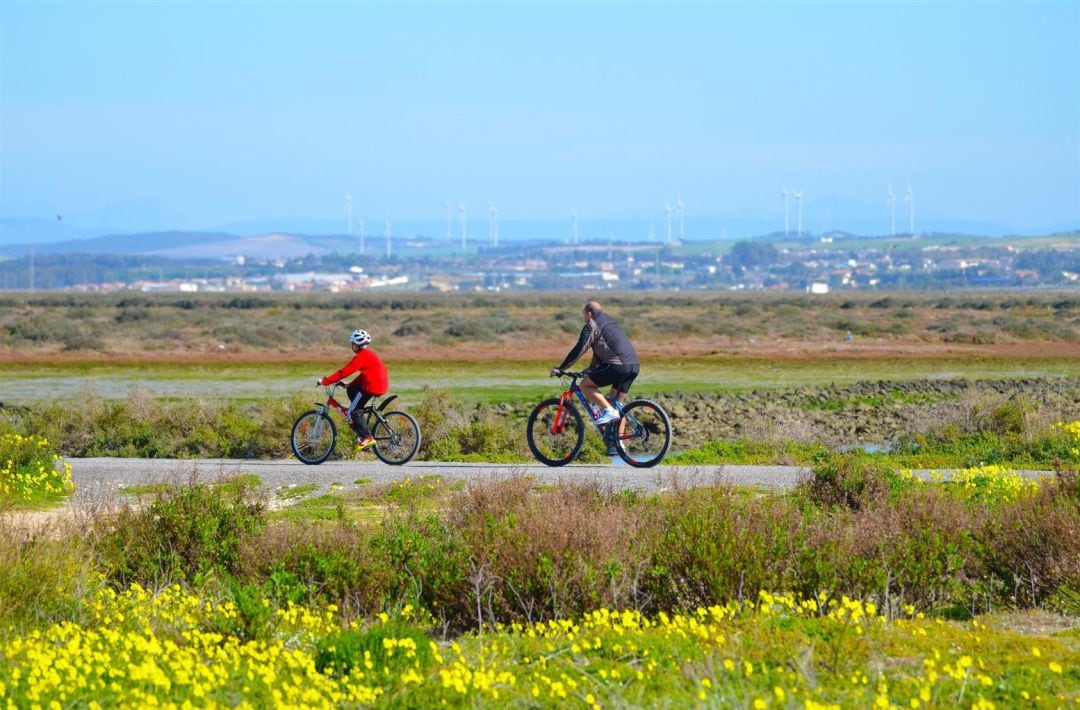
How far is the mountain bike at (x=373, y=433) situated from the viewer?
18609 mm

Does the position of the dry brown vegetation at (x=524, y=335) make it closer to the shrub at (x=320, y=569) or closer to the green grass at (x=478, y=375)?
the green grass at (x=478, y=375)

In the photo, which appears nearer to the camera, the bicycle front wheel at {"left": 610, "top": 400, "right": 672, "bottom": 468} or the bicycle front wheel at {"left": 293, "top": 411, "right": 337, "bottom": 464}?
the bicycle front wheel at {"left": 610, "top": 400, "right": 672, "bottom": 468}

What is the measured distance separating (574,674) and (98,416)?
17.7m

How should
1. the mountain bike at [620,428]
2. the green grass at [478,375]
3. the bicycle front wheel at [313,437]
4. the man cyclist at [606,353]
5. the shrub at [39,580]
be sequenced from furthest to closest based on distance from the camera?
the green grass at [478,375]
the bicycle front wheel at [313,437]
the mountain bike at [620,428]
the man cyclist at [606,353]
the shrub at [39,580]

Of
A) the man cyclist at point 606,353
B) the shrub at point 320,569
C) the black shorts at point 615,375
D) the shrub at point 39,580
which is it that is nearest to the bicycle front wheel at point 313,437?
the man cyclist at point 606,353

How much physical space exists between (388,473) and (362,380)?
148cm

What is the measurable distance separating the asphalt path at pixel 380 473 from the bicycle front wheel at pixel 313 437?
0.15m

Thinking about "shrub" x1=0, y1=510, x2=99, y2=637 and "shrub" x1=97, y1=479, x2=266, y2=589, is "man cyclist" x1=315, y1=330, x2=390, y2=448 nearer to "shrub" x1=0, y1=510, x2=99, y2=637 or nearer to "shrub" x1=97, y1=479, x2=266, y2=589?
"shrub" x1=97, y1=479, x2=266, y2=589

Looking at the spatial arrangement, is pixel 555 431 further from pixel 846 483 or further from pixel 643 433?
pixel 846 483

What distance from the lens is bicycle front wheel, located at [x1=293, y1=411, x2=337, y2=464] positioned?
18953 millimetres

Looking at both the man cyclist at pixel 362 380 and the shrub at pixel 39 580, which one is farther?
the man cyclist at pixel 362 380

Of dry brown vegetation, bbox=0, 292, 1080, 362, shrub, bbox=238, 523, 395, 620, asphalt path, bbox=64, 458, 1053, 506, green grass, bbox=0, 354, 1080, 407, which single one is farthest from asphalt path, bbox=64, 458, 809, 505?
dry brown vegetation, bbox=0, 292, 1080, 362

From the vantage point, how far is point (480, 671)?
311 inches

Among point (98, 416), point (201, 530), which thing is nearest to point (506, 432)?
point (98, 416)
